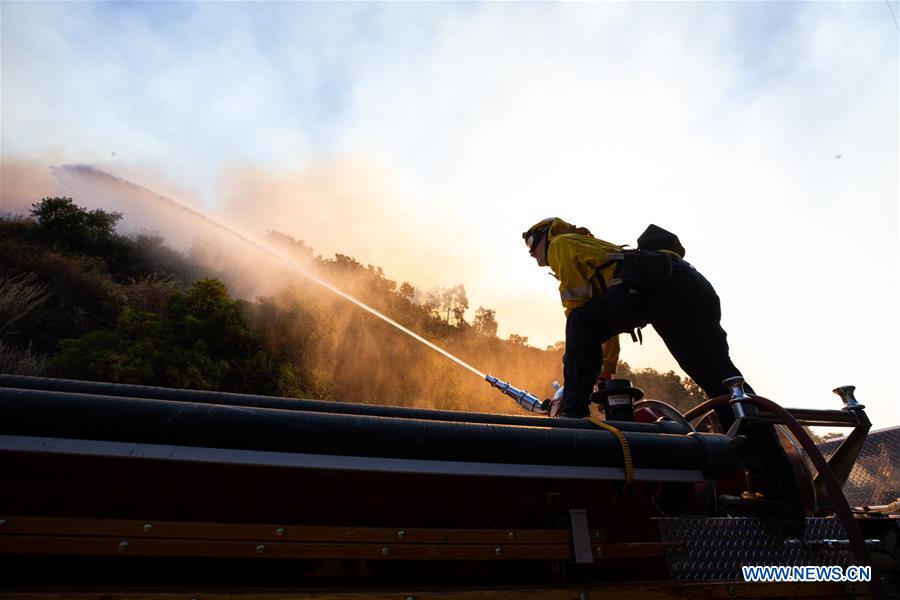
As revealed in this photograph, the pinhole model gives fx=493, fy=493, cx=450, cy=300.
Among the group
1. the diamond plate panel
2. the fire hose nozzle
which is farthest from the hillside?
the diamond plate panel

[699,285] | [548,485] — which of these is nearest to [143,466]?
[548,485]

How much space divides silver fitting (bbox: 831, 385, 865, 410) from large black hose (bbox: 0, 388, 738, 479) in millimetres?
1628

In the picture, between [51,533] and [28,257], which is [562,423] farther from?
[28,257]

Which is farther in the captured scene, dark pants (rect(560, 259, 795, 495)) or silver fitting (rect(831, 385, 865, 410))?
dark pants (rect(560, 259, 795, 495))

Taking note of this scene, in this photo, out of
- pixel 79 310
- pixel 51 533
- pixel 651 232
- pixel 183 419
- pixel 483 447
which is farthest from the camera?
pixel 79 310

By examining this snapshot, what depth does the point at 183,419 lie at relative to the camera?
1479 millimetres

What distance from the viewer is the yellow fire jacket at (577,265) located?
372 cm

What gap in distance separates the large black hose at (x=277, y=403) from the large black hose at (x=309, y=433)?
278 mm

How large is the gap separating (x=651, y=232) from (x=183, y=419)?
3.54 m

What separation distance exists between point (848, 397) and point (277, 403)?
324cm

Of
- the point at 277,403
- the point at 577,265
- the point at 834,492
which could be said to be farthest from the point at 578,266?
the point at 277,403

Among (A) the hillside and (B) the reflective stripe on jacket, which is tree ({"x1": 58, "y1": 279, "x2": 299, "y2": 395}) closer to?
(A) the hillside

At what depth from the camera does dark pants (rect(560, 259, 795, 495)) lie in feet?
10.3

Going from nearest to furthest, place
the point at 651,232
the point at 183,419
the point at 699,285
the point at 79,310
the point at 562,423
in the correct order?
the point at 183,419
the point at 562,423
the point at 699,285
the point at 651,232
the point at 79,310
